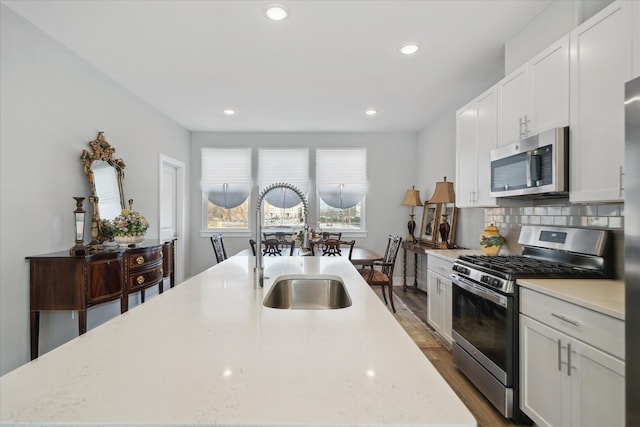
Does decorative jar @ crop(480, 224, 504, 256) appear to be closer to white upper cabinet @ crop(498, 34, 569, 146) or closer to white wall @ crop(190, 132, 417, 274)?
white upper cabinet @ crop(498, 34, 569, 146)

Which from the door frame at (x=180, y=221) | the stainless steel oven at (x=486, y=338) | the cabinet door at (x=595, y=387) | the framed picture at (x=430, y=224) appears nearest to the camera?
the cabinet door at (x=595, y=387)

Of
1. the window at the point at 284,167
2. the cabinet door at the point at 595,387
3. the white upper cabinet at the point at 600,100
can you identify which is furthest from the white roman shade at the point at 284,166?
the cabinet door at the point at 595,387

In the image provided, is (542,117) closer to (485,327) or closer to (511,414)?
(485,327)

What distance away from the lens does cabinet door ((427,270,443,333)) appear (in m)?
3.22

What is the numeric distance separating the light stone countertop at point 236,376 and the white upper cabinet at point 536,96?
72.3 inches

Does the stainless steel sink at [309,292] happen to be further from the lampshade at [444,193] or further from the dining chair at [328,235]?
the dining chair at [328,235]

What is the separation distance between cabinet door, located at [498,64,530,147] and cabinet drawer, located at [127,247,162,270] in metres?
3.20

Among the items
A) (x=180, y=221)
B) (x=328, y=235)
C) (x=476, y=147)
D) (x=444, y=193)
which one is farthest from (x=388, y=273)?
(x=180, y=221)

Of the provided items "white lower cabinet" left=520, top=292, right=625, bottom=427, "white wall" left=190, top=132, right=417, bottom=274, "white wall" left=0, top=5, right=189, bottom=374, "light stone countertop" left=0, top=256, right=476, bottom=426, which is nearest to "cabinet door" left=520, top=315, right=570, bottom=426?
"white lower cabinet" left=520, top=292, right=625, bottom=427

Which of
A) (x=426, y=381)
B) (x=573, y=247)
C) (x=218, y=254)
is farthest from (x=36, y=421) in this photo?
(x=218, y=254)

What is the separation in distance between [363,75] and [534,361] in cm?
283

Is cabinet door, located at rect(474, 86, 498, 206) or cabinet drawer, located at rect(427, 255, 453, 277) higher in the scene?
cabinet door, located at rect(474, 86, 498, 206)

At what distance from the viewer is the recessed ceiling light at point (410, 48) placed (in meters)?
2.81

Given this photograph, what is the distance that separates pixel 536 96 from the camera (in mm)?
2252
